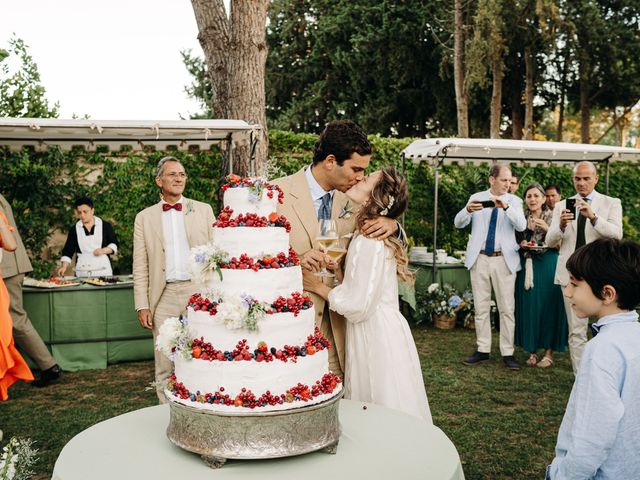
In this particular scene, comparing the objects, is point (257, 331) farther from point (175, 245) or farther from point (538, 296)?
point (538, 296)

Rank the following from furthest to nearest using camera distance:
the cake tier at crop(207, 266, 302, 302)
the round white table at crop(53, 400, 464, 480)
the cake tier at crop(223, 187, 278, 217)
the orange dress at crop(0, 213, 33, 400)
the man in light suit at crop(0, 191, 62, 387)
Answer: the man in light suit at crop(0, 191, 62, 387) → the orange dress at crop(0, 213, 33, 400) → the cake tier at crop(223, 187, 278, 217) → the cake tier at crop(207, 266, 302, 302) → the round white table at crop(53, 400, 464, 480)

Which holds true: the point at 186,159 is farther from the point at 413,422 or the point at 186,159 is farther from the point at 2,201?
the point at 413,422

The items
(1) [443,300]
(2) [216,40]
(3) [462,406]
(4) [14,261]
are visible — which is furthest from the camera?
(1) [443,300]

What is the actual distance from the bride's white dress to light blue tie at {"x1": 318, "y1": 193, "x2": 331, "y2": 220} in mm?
388

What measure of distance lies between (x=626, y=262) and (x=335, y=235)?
147 centimetres

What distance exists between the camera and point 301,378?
2.66 metres

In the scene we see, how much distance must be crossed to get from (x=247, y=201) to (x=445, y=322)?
27.2ft

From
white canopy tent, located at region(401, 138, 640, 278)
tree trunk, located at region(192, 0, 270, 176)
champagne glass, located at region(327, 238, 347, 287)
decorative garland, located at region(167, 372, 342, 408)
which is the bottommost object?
decorative garland, located at region(167, 372, 342, 408)

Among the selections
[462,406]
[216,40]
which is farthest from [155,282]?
[216,40]

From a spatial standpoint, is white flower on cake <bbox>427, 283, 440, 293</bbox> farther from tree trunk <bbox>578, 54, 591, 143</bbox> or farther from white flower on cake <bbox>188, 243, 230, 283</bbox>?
tree trunk <bbox>578, 54, 591, 143</bbox>

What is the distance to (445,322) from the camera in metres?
10.6

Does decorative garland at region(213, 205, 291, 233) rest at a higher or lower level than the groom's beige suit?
higher

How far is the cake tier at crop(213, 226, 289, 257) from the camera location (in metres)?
2.76

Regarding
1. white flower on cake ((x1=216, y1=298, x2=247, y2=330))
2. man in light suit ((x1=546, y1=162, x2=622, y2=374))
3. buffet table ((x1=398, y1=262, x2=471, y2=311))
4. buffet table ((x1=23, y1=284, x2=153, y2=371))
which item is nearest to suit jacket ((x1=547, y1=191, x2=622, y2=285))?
man in light suit ((x1=546, y1=162, x2=622, y2=374))
